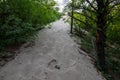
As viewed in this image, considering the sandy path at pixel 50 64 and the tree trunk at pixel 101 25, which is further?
the tree trunk at pixel 101 25

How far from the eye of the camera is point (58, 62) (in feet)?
23.8

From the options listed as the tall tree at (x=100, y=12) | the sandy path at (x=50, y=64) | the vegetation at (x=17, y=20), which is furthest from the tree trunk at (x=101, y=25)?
the vegetation at (x=17, y=20)

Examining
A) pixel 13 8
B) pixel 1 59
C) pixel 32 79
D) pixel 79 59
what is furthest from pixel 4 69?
pixel 13 8

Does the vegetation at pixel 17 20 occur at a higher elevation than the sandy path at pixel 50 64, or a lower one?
higher

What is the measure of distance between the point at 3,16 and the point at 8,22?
13.4 inches

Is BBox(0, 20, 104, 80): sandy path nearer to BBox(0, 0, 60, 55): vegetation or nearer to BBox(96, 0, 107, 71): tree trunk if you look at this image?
BBox(96, 0, 107, 71): tree trunk

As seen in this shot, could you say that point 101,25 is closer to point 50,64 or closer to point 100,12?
point 100,12

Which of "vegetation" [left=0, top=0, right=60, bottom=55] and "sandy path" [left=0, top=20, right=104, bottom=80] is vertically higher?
"vegetation" [left=0, top=0, right=60, bottom=55]

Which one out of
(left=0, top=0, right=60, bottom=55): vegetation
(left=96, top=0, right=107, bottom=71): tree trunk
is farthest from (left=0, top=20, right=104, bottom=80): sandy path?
(left=0, top=0, right=60, bottom=55): vegetation

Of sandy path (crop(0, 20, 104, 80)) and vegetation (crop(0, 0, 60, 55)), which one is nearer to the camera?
sandy path (crop(0, 20, 104, 80))

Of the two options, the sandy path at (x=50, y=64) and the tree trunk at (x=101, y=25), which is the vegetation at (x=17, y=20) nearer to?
the sandy path at (x=50, y=64)

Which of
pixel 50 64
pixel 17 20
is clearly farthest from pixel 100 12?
pixel 17 20

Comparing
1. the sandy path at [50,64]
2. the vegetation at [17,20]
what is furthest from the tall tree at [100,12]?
the vegetation at [17,20]

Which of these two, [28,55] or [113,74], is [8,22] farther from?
[113,74]
